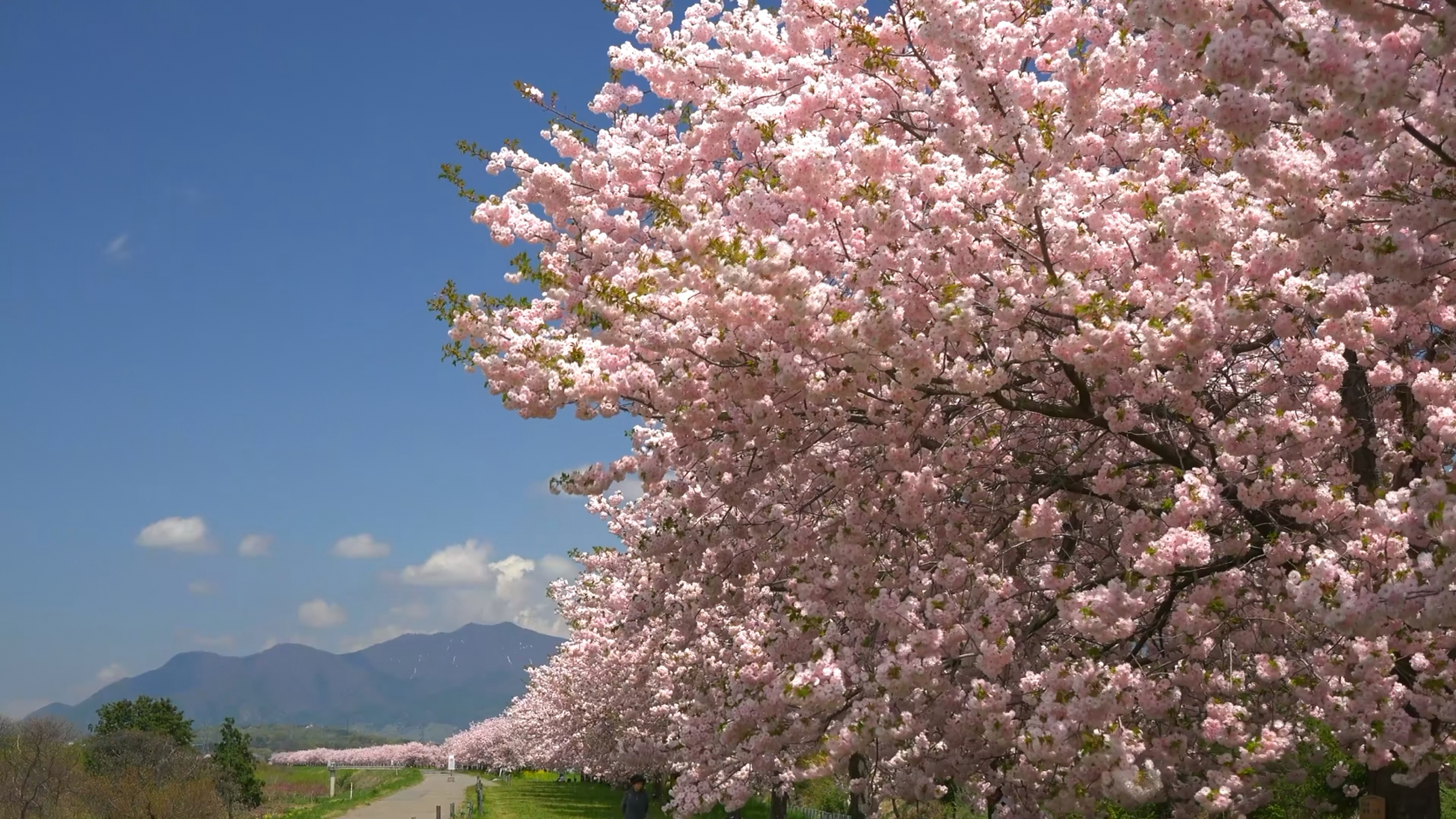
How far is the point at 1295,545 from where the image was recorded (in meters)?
8.19

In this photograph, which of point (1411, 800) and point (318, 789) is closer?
point (1411, 800)

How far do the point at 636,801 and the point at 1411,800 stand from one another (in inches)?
527

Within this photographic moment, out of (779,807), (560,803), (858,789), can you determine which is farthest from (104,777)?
(858,789)

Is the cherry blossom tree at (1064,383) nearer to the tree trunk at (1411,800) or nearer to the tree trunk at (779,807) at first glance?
the tree trunk at (1411,800)

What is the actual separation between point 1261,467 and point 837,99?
4.51 m

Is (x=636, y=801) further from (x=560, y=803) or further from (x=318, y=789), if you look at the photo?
(x=318, y=789)

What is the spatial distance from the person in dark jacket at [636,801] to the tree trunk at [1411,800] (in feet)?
42.1

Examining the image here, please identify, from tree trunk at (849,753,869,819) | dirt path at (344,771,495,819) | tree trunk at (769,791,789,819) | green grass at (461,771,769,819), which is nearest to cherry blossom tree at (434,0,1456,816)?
tree trunk at (849,753,869,819)

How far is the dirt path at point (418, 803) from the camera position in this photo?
121 feet

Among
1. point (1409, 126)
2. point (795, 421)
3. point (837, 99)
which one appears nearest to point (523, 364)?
point (795, 421)

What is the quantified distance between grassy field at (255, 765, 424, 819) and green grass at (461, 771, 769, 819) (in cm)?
505

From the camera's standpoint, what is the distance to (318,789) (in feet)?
238

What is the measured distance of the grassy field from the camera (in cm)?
4653

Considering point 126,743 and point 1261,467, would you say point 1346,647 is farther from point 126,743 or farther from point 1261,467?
point 126,743
